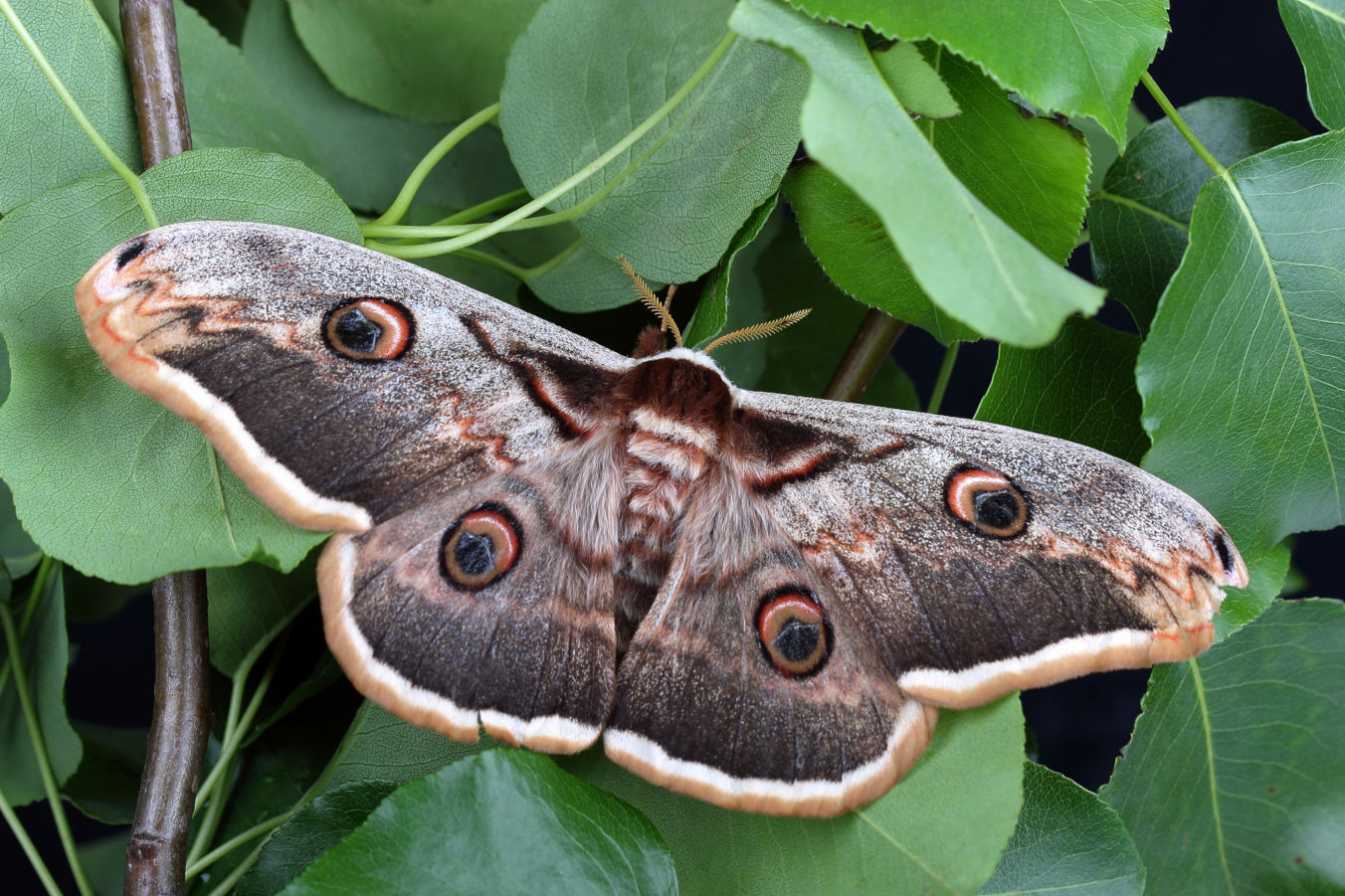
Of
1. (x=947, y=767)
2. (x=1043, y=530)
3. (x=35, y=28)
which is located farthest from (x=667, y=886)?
(x=35, y=28)

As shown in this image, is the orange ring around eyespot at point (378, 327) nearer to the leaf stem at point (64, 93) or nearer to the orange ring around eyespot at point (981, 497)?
the leaf stem at point (64, 93)

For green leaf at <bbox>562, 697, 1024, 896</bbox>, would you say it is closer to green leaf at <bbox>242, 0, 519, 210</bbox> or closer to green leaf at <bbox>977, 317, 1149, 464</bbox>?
green leaf at <bbox>977, 317, 1149, 464</bbox>

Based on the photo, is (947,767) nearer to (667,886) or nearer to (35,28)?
(667,886)

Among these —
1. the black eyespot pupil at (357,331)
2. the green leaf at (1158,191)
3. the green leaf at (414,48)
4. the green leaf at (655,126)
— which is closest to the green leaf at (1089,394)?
the green leaf at (1158,191)

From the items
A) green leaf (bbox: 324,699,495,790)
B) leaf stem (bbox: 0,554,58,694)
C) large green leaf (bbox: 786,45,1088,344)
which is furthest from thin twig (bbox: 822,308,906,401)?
leaf stem (bbox: 0,554,58,694)

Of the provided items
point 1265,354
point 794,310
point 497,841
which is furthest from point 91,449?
point 1265,354

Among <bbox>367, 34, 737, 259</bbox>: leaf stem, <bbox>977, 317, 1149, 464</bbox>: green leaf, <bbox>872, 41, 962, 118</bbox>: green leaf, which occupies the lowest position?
<bbox>977, 317, 1149, 464</bbox>: green leaf
